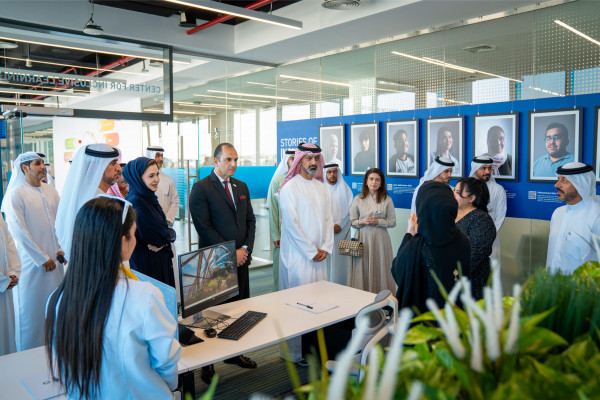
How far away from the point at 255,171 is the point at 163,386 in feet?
21.5

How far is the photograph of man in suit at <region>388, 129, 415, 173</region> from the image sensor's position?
638 centimetres

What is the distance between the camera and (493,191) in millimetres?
5340

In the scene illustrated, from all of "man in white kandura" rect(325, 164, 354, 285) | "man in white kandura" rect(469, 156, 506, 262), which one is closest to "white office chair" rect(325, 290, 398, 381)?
"man in white kandura" rect(469, 156, 506, 262)

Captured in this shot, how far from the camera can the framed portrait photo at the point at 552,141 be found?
488 centimetres

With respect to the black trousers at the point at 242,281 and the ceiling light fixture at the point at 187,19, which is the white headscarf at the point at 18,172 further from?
the ceiling light fixture at the point at 187,19

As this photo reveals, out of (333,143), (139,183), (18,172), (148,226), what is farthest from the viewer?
(333,143)

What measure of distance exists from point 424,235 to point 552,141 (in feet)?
10.4

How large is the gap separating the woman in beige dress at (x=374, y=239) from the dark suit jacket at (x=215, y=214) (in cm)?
175

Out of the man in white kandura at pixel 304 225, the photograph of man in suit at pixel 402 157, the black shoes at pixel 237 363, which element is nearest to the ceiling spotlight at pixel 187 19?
the man in white kandura at pixel 304 225

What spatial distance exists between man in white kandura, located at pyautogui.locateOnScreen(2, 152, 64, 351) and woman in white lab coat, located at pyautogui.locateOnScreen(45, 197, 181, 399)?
286 cm

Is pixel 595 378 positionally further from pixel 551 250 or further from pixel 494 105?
pixel 494 105

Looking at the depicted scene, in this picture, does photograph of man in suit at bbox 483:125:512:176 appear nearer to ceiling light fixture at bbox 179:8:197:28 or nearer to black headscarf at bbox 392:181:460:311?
black headscarf at bbox 392:181:460:311

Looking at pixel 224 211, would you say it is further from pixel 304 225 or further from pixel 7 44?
pixel 7 44

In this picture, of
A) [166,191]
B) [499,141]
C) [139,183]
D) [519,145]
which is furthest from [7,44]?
[519,145]
